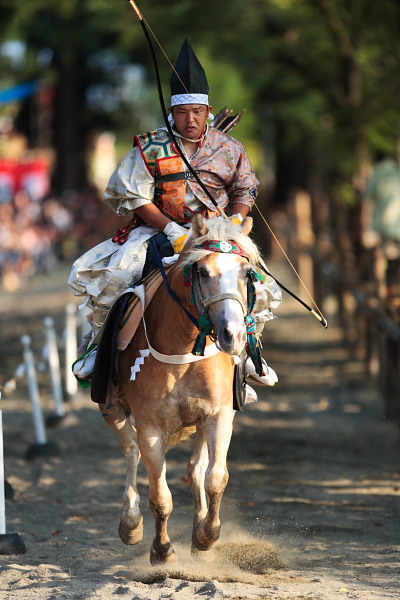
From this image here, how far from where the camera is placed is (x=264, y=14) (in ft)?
89.3

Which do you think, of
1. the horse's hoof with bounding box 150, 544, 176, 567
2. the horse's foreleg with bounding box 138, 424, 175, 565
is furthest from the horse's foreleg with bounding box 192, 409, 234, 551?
the horse's hoof with bounding box 150, 544, 176, 567

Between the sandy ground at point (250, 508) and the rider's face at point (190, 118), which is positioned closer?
the sandy ground at point (250, 508)

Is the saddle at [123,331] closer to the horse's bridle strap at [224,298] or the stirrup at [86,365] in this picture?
the stirrup at [86,365]

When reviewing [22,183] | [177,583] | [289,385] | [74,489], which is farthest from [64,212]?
[177,583]

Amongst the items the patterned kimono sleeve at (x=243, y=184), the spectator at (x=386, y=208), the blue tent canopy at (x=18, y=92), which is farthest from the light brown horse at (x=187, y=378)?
the blue tent canopy at (x=18, y=92)

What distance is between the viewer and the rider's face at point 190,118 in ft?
23.2

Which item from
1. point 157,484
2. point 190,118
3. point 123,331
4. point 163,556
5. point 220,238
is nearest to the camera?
point 220,238

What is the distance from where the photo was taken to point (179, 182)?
7.11m

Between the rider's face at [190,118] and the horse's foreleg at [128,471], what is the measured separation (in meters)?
1.80

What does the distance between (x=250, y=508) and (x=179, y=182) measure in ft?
9.46

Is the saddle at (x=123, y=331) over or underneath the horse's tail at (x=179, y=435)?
over

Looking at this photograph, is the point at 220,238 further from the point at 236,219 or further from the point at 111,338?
the point at 111,338

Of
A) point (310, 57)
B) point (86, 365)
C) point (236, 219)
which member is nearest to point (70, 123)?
point (310, 57)

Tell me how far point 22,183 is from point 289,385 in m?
29.8
